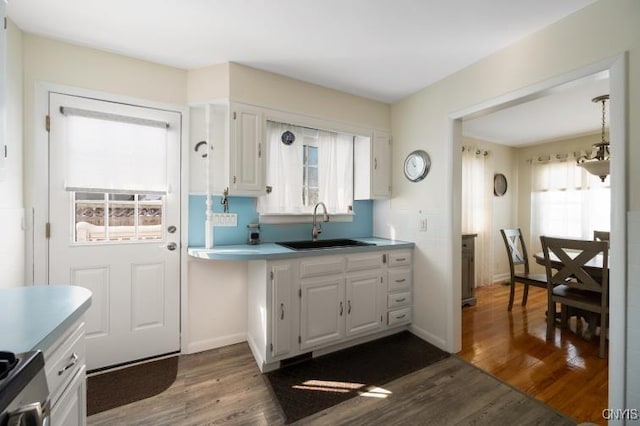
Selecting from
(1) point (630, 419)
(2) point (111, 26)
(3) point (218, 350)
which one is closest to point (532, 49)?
(1) point (630, 419)

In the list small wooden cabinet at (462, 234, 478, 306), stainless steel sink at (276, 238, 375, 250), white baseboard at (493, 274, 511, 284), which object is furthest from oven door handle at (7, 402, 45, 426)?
white baseboard at (493, 274, 511, 284)

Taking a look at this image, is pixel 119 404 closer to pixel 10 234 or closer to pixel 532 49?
pixel 10 234

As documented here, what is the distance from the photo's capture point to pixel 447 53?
6.81ft

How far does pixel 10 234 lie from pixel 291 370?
2012 millimetres

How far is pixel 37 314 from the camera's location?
3.10 ft

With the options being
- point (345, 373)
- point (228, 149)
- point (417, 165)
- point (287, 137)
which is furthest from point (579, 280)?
point (228, 149)

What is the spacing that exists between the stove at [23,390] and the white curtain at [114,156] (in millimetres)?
1655

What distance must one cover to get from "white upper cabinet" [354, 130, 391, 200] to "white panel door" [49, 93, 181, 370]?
1766 millimetres

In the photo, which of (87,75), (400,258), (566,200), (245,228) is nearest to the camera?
(87,75)

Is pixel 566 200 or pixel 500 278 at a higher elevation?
pixel 566 200

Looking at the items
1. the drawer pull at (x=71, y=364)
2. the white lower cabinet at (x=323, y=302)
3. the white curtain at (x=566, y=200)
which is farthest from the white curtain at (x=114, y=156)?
the white curtain at (x=566, y=200)

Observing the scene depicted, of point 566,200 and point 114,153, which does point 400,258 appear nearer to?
point 114,153

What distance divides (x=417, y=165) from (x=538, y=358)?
6.21ft

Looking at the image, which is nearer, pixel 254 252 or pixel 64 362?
pixel 64 362
